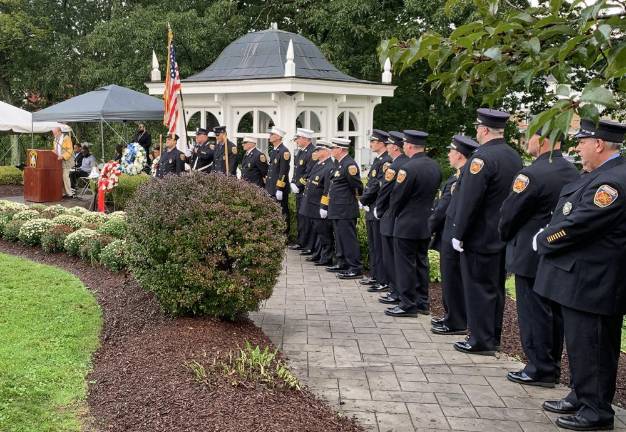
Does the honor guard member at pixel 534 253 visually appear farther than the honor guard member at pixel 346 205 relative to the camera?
No

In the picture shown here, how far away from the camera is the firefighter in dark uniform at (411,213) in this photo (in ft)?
24.2

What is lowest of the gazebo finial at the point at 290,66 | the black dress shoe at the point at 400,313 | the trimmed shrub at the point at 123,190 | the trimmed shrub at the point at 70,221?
the black dress shoe at the point at 400,313

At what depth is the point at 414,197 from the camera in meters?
7.48

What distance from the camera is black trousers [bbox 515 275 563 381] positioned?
17.3 feet

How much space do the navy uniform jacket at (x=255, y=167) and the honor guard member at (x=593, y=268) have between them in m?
8.00

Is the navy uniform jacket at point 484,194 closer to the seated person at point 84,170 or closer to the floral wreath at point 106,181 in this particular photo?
the floral wreath at point 106,181

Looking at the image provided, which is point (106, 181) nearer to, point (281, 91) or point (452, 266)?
point (281, 91)

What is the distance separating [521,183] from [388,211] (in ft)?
8.54

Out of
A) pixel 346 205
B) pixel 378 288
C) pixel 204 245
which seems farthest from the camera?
pixel 346 205

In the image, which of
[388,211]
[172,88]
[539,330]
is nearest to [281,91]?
[172,88]

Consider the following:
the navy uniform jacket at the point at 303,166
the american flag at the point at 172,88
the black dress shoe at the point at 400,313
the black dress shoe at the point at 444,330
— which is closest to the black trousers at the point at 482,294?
the black dress shoe at the point at 444,330

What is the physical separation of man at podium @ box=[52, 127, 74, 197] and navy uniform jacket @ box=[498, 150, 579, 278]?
1436 cm

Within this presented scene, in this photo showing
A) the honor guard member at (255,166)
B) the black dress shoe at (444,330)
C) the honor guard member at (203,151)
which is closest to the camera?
the black dress shoe at (444,330)

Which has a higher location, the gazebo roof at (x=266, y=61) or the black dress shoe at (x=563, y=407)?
the gazebo roof at (x=266, y=61)
